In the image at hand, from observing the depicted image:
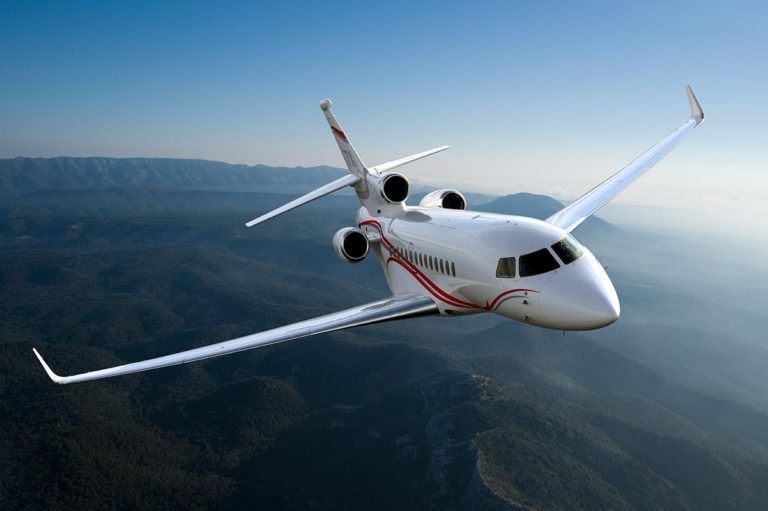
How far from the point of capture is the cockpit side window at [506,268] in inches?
682

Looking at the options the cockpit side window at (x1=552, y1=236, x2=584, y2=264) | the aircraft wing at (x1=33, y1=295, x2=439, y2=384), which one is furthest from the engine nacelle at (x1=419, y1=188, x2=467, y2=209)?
the cockpit side window at (x1=552, y1=236, x2=584, y2=264)

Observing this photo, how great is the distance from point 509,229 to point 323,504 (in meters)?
176

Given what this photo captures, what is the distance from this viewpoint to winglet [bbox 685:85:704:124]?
29.6 m

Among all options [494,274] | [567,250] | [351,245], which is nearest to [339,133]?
[351,245]

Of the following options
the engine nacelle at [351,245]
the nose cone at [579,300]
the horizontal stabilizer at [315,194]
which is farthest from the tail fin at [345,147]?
the nose cone at [579,300]

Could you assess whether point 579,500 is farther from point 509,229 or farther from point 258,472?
point 509,229

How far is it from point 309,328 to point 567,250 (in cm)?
1173

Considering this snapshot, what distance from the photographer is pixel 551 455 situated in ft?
534

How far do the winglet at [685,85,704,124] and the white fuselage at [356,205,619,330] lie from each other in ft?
64.0

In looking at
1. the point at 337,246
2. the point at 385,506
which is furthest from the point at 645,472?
the point at 337,246

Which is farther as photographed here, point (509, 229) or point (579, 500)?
point (579, 500)

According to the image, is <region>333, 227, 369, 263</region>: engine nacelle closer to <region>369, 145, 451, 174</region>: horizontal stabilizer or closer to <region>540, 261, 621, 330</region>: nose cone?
<region>369, 145, 451, 174</region>: horizontal stabilizer

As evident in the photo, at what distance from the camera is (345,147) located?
116 ft

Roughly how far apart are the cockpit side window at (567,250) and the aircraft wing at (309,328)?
7011 millimetres
